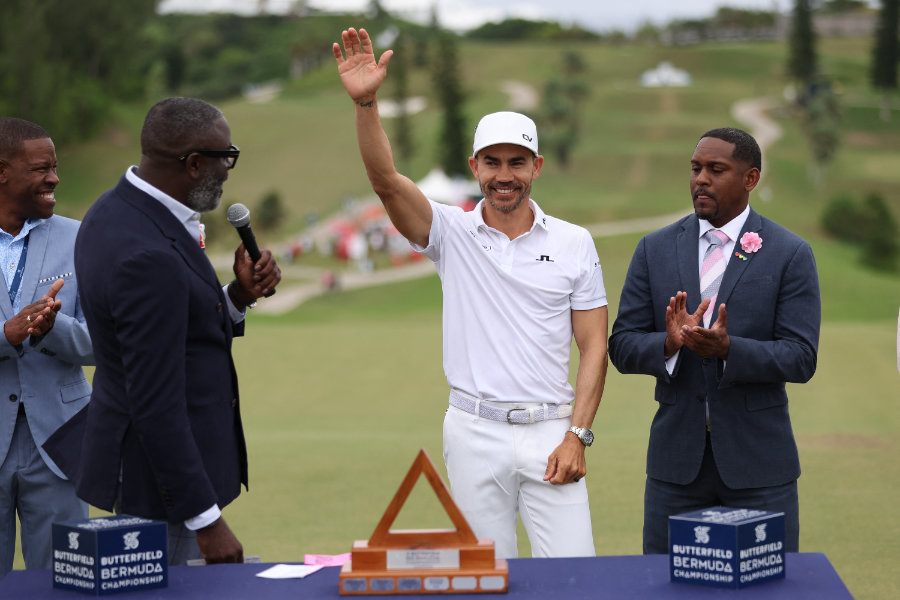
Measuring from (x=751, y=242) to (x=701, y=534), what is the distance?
4.93 feet

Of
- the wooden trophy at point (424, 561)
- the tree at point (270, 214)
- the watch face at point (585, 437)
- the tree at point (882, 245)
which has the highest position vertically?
the tree at point (270, 214)

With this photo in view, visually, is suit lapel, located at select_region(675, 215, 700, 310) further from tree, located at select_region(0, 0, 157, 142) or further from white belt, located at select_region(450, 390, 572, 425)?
tree, located at select_region(0, 0, 157, 142)

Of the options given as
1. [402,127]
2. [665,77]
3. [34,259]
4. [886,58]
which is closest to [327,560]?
[34,259]

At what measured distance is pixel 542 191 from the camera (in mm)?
41312

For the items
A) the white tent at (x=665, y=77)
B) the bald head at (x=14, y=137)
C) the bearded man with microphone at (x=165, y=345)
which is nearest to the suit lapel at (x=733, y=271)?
the bearded man with microphone at (x=165, y=345)

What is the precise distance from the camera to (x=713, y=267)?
170 inches

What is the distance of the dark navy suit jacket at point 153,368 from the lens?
3205 millimetres

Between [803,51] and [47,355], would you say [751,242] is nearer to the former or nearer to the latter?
[47,355]

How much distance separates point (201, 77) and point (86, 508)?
70.7 meters

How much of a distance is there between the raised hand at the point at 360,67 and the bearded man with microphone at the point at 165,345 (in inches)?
26.2

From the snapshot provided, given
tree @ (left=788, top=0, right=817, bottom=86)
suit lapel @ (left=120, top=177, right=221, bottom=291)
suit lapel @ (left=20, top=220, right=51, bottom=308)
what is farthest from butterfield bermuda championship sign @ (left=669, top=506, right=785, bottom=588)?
tree @ (left=788, top=0, right=817, bottom=86)

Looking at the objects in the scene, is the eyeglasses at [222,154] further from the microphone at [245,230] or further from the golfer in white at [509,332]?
the golfer in white at [509,332]

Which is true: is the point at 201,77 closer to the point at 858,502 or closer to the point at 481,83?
the point at 481,83

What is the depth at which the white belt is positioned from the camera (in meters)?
4.07
